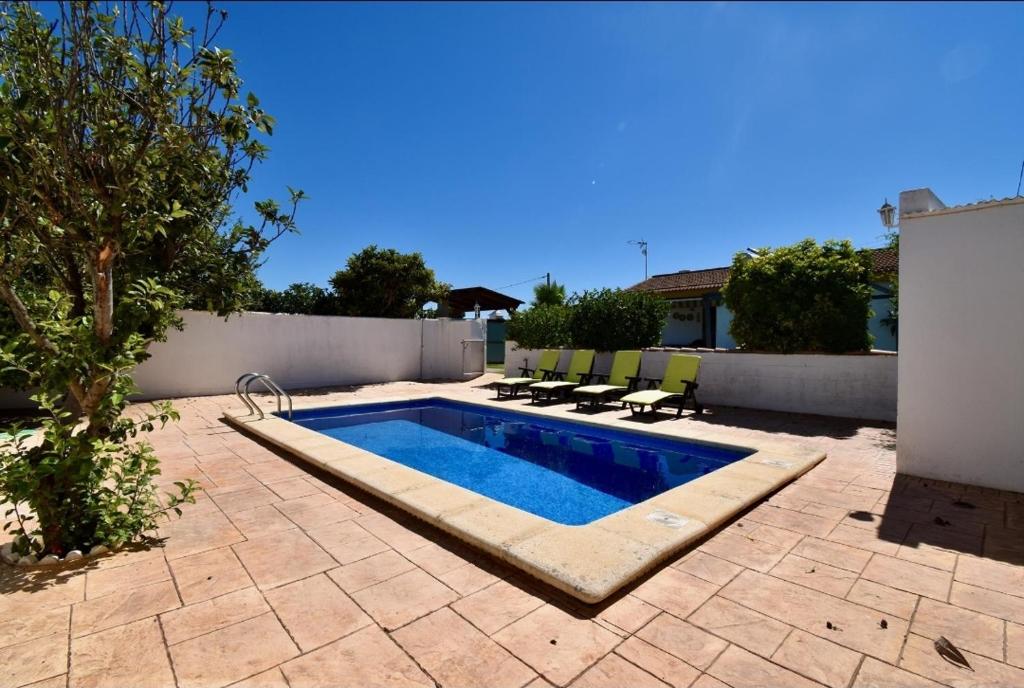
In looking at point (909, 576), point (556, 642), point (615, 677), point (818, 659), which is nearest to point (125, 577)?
point (556, 642)

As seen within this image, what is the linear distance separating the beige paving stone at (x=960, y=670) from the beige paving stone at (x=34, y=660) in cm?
368

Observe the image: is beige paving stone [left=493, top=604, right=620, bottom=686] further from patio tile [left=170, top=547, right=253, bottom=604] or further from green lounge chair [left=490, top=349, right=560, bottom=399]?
green lounge chair [left=490, top=349, right=560, bottom=399]

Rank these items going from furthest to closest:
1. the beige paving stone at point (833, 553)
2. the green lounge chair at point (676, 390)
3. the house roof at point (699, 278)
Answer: the house roof at point (699, 278) → the green lounge chair at point (676, 390) → the beige paving stone at point (833, 553)

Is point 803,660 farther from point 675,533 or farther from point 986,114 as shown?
point 986,114

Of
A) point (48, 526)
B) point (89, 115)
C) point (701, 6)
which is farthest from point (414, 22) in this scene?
point (48, 526)

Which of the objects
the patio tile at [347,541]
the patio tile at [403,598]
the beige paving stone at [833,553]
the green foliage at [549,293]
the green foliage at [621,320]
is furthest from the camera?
the green foliage at [549,293]

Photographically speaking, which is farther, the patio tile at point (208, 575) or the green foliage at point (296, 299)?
the green foliage at point (296, 299)

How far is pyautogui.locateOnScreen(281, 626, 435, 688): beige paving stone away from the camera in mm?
1881

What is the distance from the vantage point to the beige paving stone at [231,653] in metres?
1.91

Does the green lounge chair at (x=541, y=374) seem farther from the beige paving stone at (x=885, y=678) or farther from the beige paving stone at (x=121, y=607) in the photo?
the beige paving stone at (x=885, y=678)


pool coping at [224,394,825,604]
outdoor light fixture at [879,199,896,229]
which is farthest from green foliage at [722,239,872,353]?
pool coping at [224,394,825,604]

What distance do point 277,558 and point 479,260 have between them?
3102 cm

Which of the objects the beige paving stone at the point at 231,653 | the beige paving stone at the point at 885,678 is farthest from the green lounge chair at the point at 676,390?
the beige paving stone at the point at 231,653

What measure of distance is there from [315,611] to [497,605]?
97 centimetres
